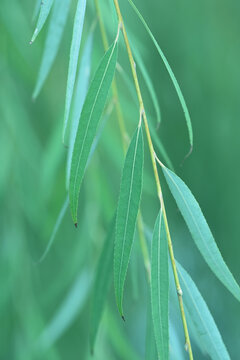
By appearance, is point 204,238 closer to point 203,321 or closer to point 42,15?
point 203,321

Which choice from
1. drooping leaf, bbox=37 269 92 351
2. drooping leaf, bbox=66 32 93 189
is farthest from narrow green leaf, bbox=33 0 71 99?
drooping leaf, bbox=37 269 92 351

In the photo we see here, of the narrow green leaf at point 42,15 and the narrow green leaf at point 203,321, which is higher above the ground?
the narrow green leaf at point 42,15

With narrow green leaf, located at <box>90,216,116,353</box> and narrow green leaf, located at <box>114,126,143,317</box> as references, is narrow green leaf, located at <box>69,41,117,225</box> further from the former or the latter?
narrow green leaf, located at <box>90,216,116,353</box>

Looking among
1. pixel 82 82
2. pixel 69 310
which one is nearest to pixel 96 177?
pixel 69 310

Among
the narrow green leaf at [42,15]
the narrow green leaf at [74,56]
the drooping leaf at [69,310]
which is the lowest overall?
the drooping leaf at [69,310]

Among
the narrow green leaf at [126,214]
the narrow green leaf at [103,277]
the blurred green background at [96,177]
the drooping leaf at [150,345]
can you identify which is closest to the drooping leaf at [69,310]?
the blurred green background at [96,177]

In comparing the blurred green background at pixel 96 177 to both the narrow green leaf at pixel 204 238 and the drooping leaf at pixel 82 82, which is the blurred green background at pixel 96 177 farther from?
the narrow green leaf at pixel 204 238
